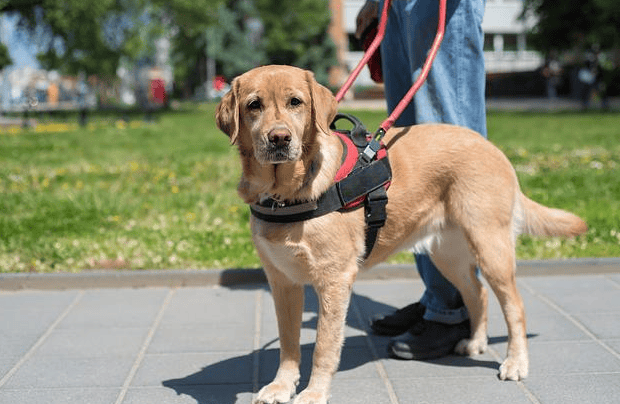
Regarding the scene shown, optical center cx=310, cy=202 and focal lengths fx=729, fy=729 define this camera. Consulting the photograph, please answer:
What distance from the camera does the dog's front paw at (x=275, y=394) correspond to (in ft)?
11.6

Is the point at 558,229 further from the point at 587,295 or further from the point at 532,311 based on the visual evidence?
the point at 587,295

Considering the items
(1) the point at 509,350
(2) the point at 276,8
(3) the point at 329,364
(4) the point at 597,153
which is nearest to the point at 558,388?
(1) the point at 509,350

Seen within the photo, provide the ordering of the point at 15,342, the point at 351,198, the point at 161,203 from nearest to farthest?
the point at 351,198 → the point at 15,342 → the point at 161,203

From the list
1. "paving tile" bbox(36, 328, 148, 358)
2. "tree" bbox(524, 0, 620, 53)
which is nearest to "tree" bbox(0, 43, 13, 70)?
"tree" bbox(524, 0, 620, 53)

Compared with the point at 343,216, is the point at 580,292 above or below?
below

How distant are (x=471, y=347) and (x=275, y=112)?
189 cm

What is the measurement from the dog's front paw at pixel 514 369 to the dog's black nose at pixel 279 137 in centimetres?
171

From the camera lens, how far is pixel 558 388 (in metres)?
3.59

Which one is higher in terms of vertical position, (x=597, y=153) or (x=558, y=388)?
(x=558, y=388)

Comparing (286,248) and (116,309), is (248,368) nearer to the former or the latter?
(286,248)

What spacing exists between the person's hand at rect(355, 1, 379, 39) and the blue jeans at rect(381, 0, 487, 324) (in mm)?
210

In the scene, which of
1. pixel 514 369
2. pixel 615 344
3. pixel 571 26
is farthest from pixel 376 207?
pixel 571 26

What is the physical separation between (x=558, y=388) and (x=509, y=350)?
32cm

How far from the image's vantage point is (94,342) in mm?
4484
